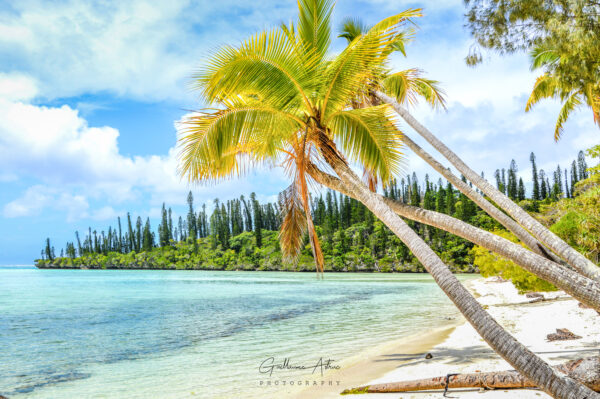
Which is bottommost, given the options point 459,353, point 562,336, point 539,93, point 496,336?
point 459,353

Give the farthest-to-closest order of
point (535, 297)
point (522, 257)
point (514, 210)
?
point (535, 297) → point (514, 210) → point (522, 257)

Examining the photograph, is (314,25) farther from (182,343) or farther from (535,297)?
(535,297)

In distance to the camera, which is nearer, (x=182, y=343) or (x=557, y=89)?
(x=557, y=89)

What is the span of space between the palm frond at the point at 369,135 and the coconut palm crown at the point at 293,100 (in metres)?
0.01

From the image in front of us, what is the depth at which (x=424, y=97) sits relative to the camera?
33.2 ft

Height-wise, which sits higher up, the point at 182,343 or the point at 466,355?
the point at 466,355

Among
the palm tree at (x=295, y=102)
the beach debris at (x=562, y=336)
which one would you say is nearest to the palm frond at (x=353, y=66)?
the palm tree at (x=295, y=102)

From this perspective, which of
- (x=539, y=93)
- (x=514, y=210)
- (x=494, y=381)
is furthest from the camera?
(x=539, y=93)

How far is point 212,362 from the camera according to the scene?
11.3 m

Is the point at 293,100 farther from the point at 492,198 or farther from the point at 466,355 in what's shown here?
the point at 466,355

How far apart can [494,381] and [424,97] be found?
670 centimetres

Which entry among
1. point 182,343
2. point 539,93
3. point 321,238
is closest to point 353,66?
point 539,93

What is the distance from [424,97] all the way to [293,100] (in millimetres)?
5589

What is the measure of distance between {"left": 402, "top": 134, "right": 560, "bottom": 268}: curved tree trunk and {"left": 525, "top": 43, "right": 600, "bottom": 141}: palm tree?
2240 millimetres
